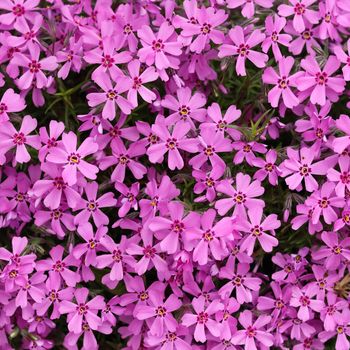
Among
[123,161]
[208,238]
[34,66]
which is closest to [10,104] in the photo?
[34,66]

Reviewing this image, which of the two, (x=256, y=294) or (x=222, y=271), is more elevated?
(x=222, y=271)

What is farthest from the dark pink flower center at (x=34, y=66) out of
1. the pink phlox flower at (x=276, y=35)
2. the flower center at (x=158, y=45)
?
the pink phlox flower at (x=276, y=35)

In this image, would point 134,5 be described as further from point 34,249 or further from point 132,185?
point 34,249

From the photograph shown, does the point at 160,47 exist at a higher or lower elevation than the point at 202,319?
higher

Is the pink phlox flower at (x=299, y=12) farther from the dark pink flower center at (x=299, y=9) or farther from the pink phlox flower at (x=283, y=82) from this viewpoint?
the pink phlox flower at (x=283, y=82)

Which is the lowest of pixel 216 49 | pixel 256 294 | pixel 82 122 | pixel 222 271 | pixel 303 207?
pixel 256 294

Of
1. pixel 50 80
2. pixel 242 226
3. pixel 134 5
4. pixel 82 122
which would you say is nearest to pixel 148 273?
pixel 242 226

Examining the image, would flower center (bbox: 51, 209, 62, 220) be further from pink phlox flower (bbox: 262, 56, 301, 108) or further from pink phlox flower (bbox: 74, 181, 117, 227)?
pink phlox flower (bbox: 262, 56, 301, 108)

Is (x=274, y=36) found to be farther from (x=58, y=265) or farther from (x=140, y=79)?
(x=58, y=265)
